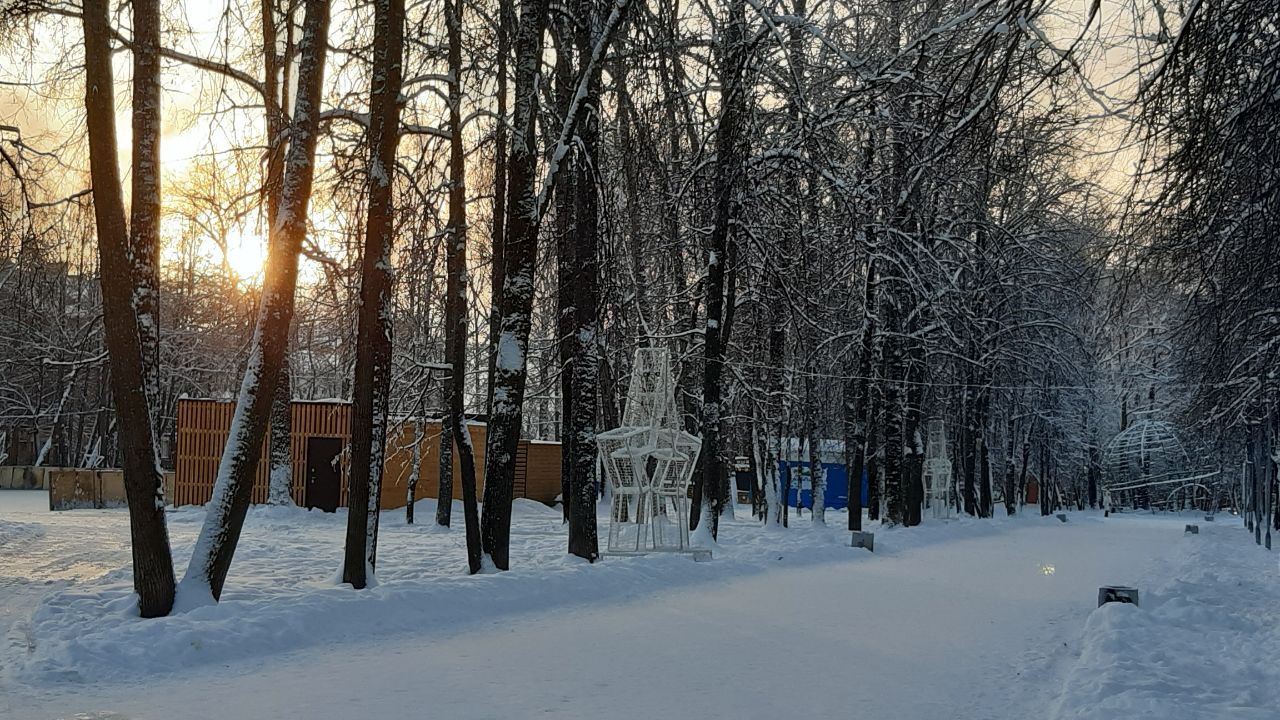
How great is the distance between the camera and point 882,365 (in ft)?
84.7

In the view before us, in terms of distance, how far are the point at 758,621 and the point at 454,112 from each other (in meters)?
8.39

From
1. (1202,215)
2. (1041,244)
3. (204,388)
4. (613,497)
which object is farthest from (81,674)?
(204,388)

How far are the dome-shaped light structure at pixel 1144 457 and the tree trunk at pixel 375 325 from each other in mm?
54665

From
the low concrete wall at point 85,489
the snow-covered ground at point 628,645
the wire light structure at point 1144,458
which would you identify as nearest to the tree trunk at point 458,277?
the snow-covered ground at point 628,645

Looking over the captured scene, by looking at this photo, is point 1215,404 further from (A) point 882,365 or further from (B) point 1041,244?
(B) point 1041,244

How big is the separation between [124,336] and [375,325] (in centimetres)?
247

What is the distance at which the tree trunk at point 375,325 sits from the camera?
33.7 ft

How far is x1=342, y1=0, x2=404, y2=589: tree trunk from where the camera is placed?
1027 cm

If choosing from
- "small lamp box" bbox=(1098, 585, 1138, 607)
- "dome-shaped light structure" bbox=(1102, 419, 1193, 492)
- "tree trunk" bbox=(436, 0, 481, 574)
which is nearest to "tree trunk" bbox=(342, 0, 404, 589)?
"tree trunk" bbox=(436, 0, 481, 574)

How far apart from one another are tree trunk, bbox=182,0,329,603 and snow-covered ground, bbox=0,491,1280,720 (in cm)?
53

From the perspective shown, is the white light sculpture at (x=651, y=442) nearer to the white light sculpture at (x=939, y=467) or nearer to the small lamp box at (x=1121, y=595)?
Result: the small lamp box at (x=1121, y=595)

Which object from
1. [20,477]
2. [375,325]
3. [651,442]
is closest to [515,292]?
[375,325]

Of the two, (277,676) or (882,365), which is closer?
(277,676)

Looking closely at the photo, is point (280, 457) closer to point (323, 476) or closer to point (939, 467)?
point (323, 476)
